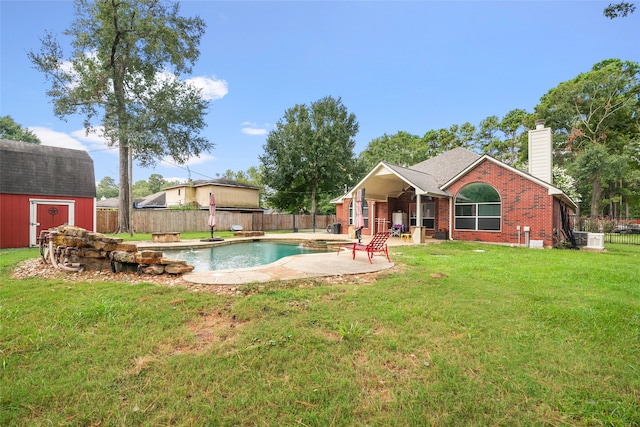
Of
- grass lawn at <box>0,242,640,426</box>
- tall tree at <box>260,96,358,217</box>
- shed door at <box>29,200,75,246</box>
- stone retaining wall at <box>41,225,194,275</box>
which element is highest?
tall tree at <box>260,96,358,217</box>

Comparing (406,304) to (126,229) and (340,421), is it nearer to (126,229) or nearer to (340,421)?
(340,421)

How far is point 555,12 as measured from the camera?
8.89 m

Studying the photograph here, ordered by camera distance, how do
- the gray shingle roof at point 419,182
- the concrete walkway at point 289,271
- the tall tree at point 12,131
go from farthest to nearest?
the tall tree at point 12,131 < the gray shingle roof at point 419,182 < the concrete walkway at point 289,271

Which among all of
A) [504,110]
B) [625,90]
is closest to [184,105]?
[504,110]

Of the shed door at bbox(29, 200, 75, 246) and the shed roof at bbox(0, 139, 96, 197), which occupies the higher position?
the shed roof at bbox(0, 139, 96, 197)

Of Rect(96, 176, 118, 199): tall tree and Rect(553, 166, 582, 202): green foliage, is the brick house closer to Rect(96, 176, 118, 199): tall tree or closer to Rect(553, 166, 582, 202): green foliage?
Rect(553, 166, 582, 202): green foliage

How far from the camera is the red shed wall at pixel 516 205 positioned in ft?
41.4

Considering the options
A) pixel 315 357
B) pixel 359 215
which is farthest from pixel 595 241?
pixel 315 357

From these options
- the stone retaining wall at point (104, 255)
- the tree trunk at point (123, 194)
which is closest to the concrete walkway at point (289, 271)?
the stone retaining wall at point (104, 255)

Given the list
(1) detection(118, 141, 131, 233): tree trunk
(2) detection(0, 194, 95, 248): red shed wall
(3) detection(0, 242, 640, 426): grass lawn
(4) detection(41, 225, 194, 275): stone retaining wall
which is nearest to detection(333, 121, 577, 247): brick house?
(3) detection(0, 242, 640, 426): grass lawn

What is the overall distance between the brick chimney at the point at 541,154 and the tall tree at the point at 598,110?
16472 millimetres

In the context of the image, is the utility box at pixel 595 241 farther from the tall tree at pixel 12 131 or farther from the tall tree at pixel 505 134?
the tall tree at pixel 12 131

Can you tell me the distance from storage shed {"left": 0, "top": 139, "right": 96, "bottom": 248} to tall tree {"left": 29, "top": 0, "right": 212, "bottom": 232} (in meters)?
2.98

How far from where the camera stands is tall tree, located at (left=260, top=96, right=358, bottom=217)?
28.7 meters
